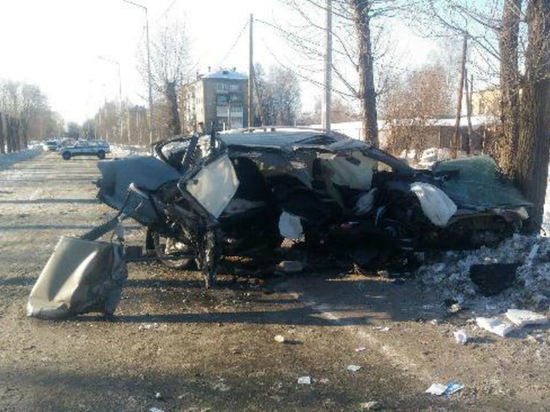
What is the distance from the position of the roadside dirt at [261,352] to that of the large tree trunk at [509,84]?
2783 mm

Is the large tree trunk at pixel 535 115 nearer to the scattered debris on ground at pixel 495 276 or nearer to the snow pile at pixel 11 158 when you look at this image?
the scattered debris on ground at pixel 495 276

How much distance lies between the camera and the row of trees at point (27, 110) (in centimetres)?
8557

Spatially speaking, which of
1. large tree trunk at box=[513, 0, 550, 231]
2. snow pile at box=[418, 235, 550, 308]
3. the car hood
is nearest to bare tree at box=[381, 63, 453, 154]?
the car hood

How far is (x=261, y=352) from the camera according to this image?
5.07 metres

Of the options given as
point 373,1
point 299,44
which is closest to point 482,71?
point 373,1

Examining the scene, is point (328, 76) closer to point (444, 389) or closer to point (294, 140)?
point (294, 140)

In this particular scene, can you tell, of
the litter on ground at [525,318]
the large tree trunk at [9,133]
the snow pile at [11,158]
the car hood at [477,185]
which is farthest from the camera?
the large tree trunk at [9,133]

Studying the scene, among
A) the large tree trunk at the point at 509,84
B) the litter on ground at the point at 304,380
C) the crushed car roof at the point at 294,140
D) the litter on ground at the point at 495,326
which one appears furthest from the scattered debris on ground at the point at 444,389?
the large tree trunk at the point at 509,84

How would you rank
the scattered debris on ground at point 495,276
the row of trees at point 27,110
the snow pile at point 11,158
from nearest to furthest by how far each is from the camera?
1. the scattered debris on ground at point 495,276
2. the snow pile at point 11,158
3. the row of trees at point 27,110

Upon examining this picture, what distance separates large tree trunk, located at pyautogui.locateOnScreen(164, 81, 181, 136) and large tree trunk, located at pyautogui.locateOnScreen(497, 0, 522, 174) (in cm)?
2197

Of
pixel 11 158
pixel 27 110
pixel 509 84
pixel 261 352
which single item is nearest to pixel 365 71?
pixel 509 84

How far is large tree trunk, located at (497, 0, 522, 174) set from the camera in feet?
26.4

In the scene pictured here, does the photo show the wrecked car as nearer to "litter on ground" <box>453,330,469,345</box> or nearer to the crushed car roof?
the crushed car roof

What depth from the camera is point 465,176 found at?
8.24 m
